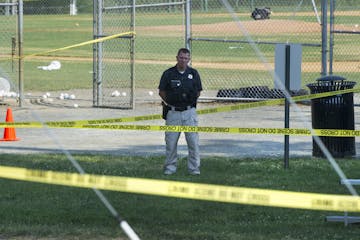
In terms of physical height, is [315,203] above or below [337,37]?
below

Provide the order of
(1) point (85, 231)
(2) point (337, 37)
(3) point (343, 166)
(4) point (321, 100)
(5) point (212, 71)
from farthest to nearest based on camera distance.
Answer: (2) point (337, 37)
(5) point (212, 71)
(4) point (321, 100)
(3) point (343, 166)
(1) point (85, 231)

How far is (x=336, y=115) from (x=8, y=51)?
2297cm

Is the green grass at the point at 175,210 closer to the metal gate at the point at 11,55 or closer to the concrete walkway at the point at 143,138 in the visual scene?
the concrete walkway at the point at 143,138

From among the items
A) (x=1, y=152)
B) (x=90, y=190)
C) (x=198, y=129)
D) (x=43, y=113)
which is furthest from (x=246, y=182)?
(x=43, y=113)

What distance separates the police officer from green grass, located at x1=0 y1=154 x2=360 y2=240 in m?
0.30

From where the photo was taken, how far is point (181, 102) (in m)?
12.3

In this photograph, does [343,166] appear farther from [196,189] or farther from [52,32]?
[52,32]

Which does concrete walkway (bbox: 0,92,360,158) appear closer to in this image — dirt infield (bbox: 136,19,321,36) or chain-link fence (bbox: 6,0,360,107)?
chain-link fence (bbox: 6,0,360,107)

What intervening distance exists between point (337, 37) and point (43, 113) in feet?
81.5

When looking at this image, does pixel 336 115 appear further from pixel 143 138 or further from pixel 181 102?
pixel 143 138

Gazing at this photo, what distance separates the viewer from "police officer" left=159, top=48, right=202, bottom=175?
12.2 m

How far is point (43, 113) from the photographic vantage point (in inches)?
763

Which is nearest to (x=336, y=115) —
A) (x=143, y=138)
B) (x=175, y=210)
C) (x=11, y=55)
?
(x=143, y=138)

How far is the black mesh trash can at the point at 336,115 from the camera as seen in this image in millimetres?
13906
